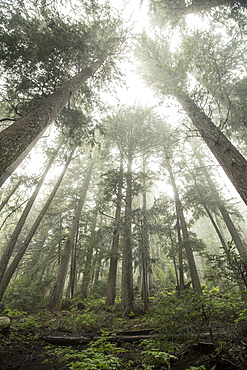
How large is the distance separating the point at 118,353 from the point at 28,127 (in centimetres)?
643

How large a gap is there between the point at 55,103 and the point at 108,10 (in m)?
6.97

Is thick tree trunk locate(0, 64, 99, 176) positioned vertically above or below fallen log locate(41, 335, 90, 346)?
above

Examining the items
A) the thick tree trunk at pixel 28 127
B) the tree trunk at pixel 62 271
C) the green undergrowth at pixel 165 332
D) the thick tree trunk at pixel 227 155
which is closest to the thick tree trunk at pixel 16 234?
the green undergrowth at pixel 165 332

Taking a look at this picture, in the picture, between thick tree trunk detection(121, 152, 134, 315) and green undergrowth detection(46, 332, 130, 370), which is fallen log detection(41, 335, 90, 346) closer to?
green undergrowth detection(46, 332, 130, 370)

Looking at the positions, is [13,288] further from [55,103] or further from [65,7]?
[65,7]

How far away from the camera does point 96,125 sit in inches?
352

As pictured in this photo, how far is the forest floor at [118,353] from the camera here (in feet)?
8.00

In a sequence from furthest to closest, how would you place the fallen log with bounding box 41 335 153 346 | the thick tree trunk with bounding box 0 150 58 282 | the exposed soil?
the thick tree trunk with bounding box 0 150 58 282
the fallen log with bounding box 41 335 153 346
the exposed soil

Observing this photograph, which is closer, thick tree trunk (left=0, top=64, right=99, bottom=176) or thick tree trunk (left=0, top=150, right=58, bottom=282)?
thick tree trunk (left=0, top=64, right=99, bottom=176)

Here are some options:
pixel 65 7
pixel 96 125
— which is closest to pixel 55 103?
pixel 96 125

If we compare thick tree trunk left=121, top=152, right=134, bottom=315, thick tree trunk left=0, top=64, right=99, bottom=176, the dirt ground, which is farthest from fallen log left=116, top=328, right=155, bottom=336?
thick tree trunk left=0, top=64, right=99, bottom=176

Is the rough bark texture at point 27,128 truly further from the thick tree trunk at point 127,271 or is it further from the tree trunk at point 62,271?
the tree trunk at point 62,271

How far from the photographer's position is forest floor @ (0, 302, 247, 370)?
2.44 meters

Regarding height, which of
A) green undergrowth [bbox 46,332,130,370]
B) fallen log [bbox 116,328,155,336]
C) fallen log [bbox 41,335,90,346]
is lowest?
green undergrowth [bbox 46,332,130,370]
